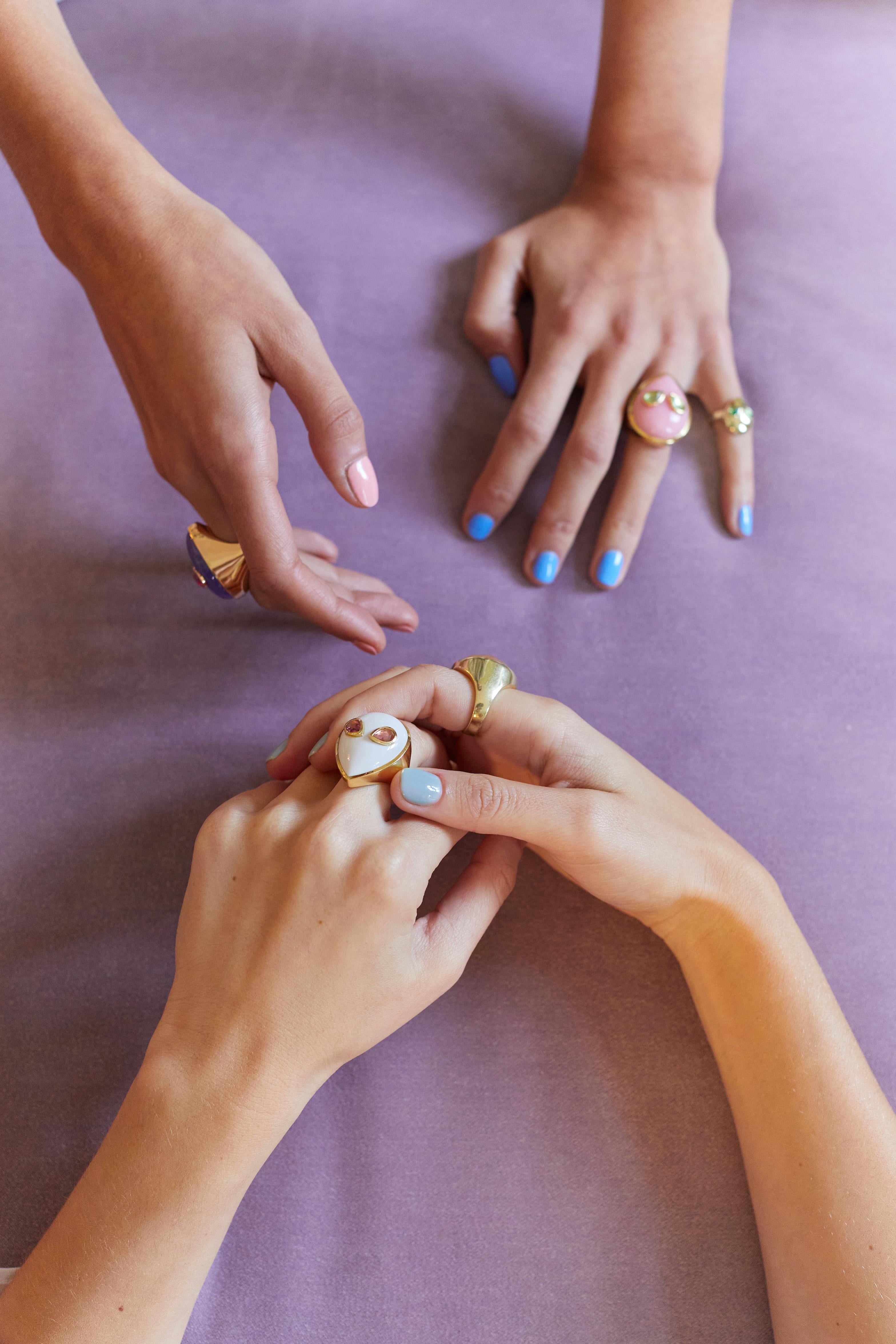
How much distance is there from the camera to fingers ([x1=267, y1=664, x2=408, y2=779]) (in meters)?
0.78

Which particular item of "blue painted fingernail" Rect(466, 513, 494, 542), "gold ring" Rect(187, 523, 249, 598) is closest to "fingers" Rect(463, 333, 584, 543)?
"blue painted fingernail" Rect(466, 513, 494, 542)

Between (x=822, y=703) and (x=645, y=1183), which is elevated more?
(x=822, y=703)

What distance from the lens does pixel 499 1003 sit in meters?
0.80

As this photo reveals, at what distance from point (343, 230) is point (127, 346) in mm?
479

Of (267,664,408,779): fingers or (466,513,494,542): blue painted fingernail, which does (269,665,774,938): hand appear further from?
(466,513,494,542): blue painted fingernail

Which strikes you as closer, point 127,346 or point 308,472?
point 127,346

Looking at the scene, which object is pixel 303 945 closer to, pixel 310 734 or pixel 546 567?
pixel 310 734

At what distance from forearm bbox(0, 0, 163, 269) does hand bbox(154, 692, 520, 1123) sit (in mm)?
638

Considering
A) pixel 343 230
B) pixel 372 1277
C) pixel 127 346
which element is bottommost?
pixel 372 1277

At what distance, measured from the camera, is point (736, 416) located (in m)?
1.08

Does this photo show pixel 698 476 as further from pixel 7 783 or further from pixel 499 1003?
pixel 7 783

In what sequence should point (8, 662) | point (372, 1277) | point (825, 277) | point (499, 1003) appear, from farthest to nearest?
point (825, 277) < point (8, 662) < point (499, 1003) < point (372, 1277)

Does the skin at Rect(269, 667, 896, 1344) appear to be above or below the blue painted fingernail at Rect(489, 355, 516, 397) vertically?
below

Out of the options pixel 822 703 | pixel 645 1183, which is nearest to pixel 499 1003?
pixel 645 1183
